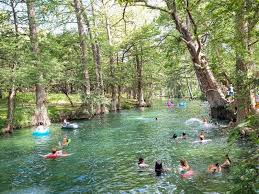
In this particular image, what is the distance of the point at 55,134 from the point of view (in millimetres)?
32750

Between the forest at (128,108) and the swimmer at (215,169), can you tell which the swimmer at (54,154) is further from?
the swimmer at (215,169)

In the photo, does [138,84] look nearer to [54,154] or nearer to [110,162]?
[54,154]

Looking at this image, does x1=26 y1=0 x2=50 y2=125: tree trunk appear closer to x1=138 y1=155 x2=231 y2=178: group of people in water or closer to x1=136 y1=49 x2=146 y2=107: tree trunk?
x1=138 y1=155 x2=231 y2=178: group of people in water

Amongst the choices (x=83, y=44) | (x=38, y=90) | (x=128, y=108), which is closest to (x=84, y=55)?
(x=83, y=44)

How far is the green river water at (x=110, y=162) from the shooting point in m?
15.4

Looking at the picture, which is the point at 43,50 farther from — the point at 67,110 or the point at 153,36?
the point at 153,36

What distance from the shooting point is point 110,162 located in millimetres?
20312

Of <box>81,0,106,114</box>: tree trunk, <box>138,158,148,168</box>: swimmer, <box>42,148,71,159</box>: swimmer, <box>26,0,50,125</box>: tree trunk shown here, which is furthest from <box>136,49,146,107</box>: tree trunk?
<box>138,158,148,168</box>: swimmer

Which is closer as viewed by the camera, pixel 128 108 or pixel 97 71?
pixel 97 71

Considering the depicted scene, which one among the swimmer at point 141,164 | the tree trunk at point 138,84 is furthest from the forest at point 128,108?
the tree trunk at point 138,84

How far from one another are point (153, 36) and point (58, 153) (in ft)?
55.4

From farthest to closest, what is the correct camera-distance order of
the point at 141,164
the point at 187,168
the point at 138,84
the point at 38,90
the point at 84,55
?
the point at 138,84
the point at 84,55
the point at 38,90
the point at 141,164
the point at 187,168

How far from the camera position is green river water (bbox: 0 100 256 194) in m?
15.4

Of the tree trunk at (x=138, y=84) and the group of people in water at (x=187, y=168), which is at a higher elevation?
the tree trunk at (x=138, y=84)
